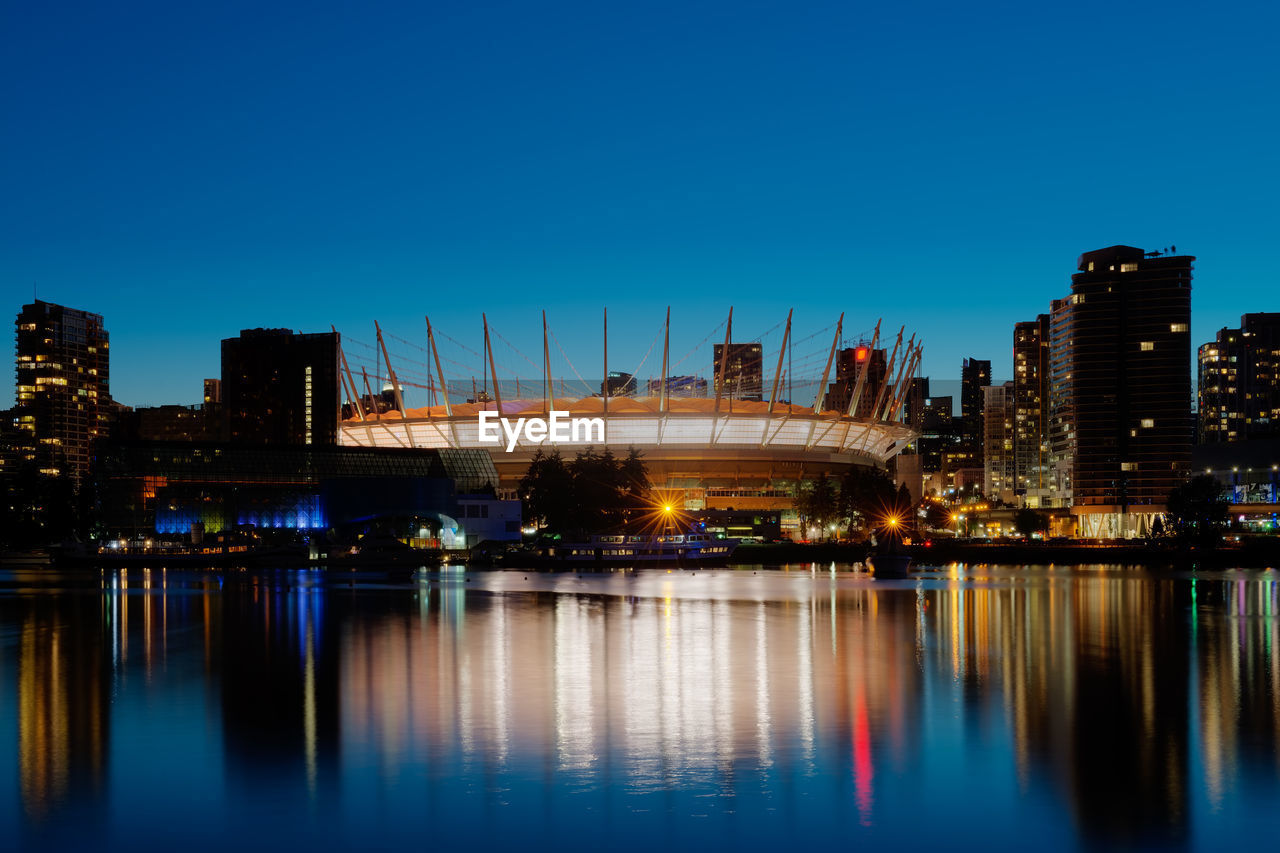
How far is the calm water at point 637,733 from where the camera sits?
57.5ft

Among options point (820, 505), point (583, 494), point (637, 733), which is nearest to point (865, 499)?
point (820, 505)

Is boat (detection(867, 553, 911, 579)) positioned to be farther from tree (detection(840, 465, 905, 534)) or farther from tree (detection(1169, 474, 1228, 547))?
tree (detection(1169, 474, 1228, 547))

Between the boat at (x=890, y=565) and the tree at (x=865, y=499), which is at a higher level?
the tree at (x=865, y=499)

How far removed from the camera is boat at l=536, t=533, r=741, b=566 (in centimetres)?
11600

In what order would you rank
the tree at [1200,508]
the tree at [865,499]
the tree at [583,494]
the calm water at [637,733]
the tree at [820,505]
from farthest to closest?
1. the tree at [865,499]
2. the tree at [820,505]
3. the tree at [1200,508]
4. the tree at [583,494]
5. the calm water at [637,733]

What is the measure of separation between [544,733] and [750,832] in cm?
771

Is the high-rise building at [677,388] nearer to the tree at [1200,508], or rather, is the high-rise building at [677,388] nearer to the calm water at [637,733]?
the tree at [1200,508]

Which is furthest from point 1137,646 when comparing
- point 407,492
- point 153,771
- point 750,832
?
point 407,492

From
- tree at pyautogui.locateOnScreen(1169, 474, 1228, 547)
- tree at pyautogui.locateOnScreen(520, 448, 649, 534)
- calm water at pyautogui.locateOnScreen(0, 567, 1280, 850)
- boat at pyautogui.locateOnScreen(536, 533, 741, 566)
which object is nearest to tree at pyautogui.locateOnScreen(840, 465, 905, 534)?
tree at pyautogui.locateOnScreen(520, 448, 649, 534)

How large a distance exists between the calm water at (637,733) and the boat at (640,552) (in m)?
65.1

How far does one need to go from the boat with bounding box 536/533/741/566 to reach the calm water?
6515 centimetres

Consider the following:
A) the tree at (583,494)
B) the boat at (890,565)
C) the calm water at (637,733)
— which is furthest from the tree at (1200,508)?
the calm water at (637,733)

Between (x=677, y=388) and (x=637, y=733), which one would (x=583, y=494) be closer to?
(x=677, y=388)

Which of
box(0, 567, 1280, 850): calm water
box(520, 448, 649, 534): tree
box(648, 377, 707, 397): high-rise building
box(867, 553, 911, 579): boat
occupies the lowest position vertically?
box(867, 553, 911, 579): boat
